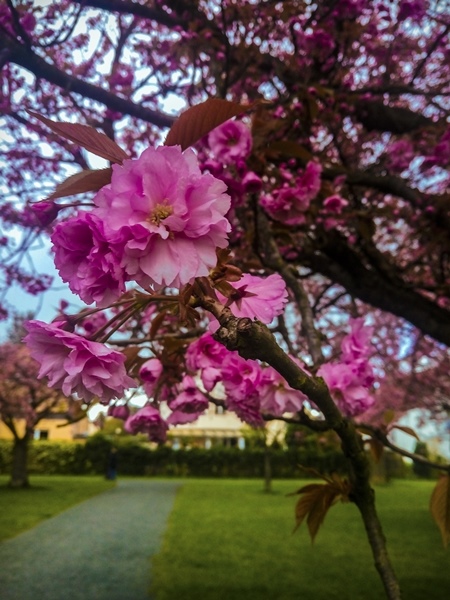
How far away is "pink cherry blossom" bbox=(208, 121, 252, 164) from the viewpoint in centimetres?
160

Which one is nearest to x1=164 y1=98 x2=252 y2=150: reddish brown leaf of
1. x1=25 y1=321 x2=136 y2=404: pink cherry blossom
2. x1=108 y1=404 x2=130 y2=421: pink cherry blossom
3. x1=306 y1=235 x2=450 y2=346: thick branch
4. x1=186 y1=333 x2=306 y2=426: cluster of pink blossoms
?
x1=25 y1=321 x2=136 y2=404: pink cherry blossom

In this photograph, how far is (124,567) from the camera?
17.9ft

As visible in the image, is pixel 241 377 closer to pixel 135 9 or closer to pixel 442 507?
pixel 442 507

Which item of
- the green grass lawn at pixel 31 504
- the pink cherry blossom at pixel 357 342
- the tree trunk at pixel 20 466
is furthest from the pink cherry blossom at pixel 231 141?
the tree trunk at pixel 20 466

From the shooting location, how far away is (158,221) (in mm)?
586

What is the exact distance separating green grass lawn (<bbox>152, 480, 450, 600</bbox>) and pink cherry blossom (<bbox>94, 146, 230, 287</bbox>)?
221cm

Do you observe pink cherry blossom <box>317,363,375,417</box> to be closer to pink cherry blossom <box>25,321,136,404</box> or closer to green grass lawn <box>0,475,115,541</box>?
pink cherry blossom <box>25,321,136,404</box>

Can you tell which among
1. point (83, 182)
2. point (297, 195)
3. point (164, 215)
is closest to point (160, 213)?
point (164, 215)

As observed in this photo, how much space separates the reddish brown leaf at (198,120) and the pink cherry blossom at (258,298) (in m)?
0.21

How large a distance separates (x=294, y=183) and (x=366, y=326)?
0.81 m

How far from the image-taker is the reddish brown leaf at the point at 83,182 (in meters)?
0.67

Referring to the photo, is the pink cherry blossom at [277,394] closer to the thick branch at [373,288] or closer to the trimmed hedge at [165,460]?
the thick branch at [373,288]

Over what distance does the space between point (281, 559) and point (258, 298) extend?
6166 mm

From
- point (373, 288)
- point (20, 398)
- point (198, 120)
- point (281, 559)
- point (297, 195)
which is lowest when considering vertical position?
point (281, 559)
